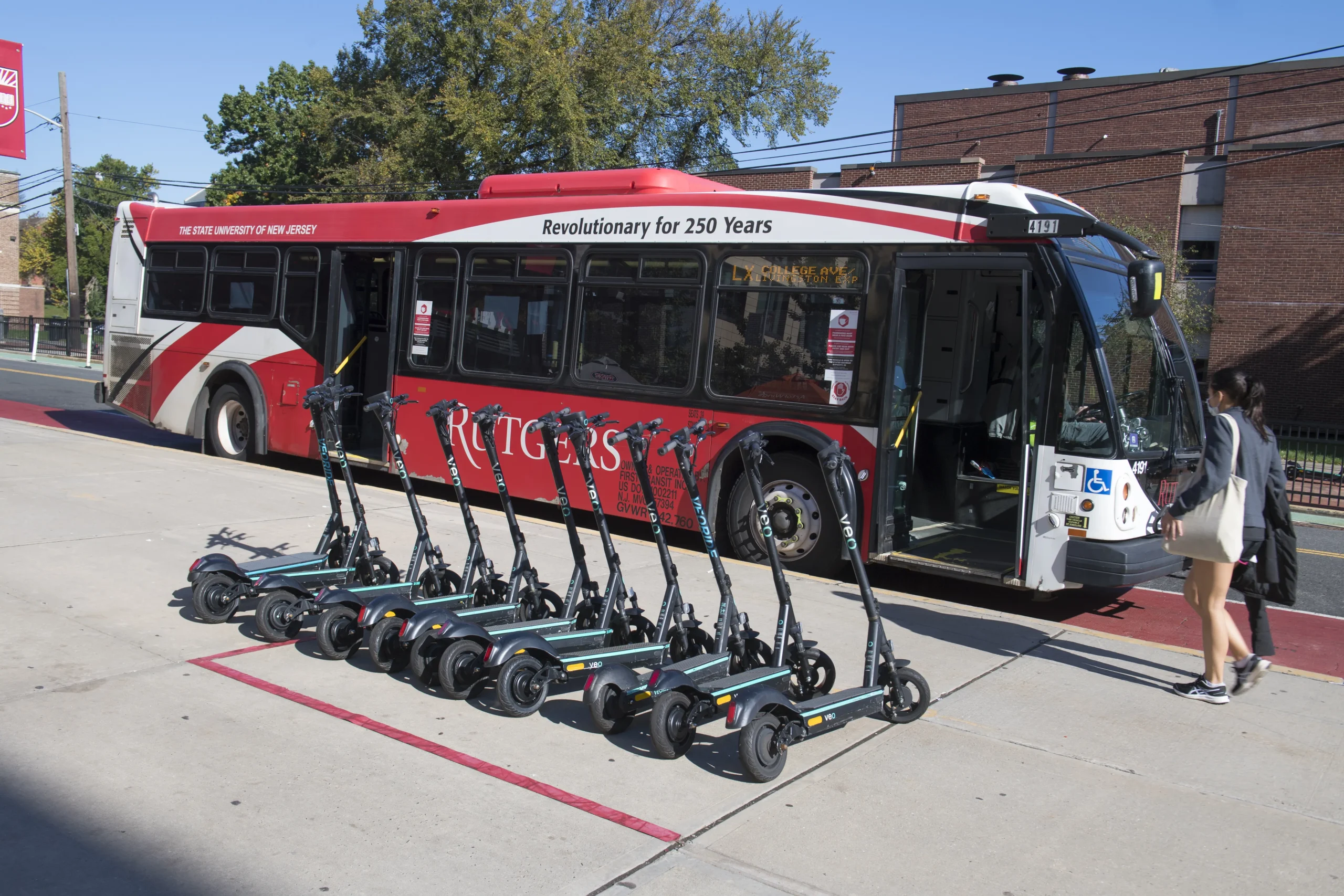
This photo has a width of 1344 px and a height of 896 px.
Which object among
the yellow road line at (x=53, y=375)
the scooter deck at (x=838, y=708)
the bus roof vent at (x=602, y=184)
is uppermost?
the bus roof vent at (x=602, y=184)

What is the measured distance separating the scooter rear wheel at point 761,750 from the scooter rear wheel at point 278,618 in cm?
277

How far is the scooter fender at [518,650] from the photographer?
4.84m

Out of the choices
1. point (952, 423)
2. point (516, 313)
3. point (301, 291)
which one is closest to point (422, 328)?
point (516, 313)

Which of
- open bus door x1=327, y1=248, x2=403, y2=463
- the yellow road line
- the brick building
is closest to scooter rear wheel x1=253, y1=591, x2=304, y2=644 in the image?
open bus door x1=327, y1=248, x2=403, y2=463

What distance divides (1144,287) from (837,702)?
12.8 ft

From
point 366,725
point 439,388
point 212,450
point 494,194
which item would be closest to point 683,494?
point 439,388

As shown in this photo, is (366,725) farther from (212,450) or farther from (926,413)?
(212,450)

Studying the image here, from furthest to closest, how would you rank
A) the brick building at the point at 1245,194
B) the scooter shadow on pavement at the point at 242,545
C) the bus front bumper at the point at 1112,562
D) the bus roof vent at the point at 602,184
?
the brick building at the point at 1245,194
the bus roof vent at the point at 602,184
the scooter shadow on pavement at the point at 242,545
the bus front bumper at the point at 1112,562

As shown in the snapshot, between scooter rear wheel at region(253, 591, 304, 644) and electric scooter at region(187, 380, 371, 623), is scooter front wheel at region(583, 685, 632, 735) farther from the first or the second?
electric scooter at region(187, 380, 371, 623)

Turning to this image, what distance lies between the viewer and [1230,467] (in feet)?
18.3

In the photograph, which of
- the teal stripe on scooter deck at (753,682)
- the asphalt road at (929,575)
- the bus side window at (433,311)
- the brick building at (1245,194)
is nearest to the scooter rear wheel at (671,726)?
the teal stripe on scooter deck at (753,682)

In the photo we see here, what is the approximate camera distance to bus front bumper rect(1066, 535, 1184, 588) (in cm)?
709

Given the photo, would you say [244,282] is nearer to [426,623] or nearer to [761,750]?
[426,623]

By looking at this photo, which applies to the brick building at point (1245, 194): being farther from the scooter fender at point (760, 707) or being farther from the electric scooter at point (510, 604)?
the scooter fender at point (760, 707)
